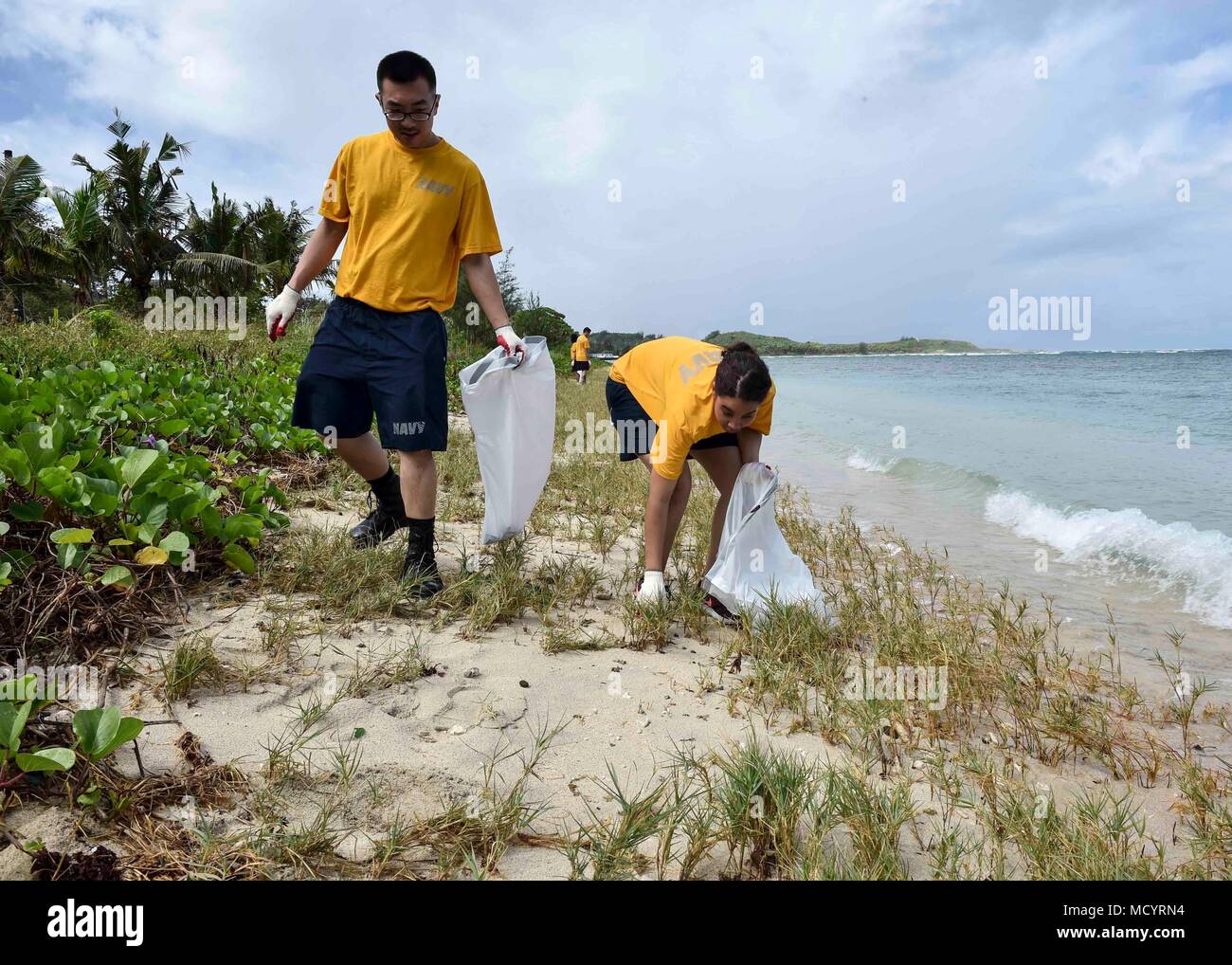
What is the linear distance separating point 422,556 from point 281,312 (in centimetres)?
128

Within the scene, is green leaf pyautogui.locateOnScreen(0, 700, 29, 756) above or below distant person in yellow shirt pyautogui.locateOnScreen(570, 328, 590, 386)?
below

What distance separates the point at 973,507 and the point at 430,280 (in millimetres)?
5578

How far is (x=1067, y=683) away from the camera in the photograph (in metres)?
2.73

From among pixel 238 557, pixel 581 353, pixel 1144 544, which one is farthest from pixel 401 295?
pixel 581 353

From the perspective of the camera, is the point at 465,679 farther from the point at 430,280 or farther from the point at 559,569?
the point at 430,280

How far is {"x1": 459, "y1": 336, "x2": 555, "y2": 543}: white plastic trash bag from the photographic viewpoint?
332 cm

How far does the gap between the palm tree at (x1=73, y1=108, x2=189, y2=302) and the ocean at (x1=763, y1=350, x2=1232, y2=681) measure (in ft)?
80.1

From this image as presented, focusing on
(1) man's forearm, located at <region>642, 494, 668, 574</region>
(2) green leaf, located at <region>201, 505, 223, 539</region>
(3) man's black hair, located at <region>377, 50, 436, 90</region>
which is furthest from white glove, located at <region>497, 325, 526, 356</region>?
(2) green leaf, located at <region>201, 505, 223, 539</region>

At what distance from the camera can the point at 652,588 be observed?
3182 millimetres

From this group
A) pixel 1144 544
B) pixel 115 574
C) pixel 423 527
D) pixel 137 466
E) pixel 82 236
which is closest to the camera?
pixel 115 574

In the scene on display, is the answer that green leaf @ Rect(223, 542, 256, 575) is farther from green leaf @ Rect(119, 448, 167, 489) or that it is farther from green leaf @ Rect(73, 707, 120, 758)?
green leaf @ Rect(73, 707, 120, 758)

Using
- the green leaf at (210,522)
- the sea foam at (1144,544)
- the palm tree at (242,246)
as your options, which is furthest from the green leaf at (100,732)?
the palm tree at (242,246)

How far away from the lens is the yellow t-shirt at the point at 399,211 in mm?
2986

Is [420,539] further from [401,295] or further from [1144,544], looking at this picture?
[1144,544]
